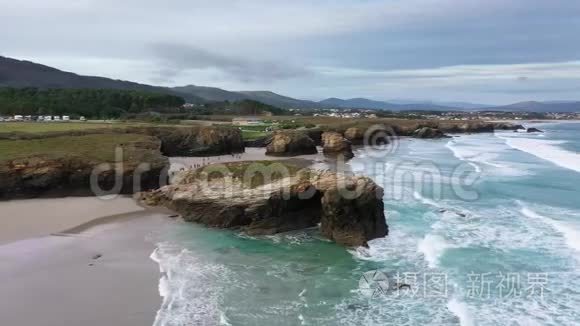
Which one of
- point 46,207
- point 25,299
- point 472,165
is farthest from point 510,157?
point 25,299

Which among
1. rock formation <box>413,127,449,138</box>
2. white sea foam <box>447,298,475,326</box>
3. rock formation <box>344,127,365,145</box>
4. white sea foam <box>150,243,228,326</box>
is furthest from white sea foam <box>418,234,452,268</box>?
rock formation <box>413,127,449,138</box>

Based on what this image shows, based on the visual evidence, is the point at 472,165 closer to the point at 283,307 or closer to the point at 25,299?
the point at 283,307

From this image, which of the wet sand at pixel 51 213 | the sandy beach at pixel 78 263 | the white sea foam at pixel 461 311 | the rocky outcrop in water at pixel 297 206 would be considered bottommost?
the white sea foam at pixel 461 311

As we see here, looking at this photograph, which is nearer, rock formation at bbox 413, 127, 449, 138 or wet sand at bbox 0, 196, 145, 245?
wet sand at bbox 0, 196, 145, 245

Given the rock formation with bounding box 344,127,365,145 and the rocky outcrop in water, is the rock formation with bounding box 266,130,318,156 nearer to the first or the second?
the rock formation with bounding box 344,127,365,145

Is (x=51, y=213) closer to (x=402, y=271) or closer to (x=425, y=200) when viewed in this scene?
(x=402, y=271)

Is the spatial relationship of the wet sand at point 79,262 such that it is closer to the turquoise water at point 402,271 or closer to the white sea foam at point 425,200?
the turquoise water at point 402,271

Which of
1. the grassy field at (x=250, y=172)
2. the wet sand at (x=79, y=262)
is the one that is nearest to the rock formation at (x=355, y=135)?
the grassy field at (x=250, y=172)
